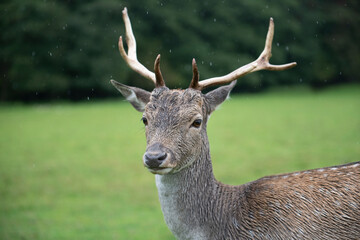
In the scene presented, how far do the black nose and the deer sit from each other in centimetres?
4

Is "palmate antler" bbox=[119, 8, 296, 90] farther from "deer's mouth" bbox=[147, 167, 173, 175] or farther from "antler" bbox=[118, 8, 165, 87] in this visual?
"deer's mouth" bbox=[147, 167, 173, 175]

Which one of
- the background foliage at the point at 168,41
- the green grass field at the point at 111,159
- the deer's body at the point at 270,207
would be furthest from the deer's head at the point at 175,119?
the background foliage at the point at 168,41

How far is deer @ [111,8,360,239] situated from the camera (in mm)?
3549

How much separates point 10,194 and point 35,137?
6999 millimetres

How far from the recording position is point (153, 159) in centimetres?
331

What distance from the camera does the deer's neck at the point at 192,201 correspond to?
12.1 ft

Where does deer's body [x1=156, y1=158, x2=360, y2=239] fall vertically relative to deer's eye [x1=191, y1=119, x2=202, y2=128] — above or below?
below

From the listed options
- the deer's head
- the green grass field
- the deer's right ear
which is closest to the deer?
the deer's head

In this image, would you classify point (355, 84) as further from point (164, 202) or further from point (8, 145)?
point (164, 202)

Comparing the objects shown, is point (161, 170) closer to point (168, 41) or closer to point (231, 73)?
point (231, 73)

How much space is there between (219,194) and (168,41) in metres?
29.1

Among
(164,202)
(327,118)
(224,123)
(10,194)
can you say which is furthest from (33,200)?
(327,118)

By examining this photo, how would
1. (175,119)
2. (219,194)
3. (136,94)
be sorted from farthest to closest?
(136,94) < (219,194) < (175,119)

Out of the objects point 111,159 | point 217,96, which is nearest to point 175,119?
point 217,96
